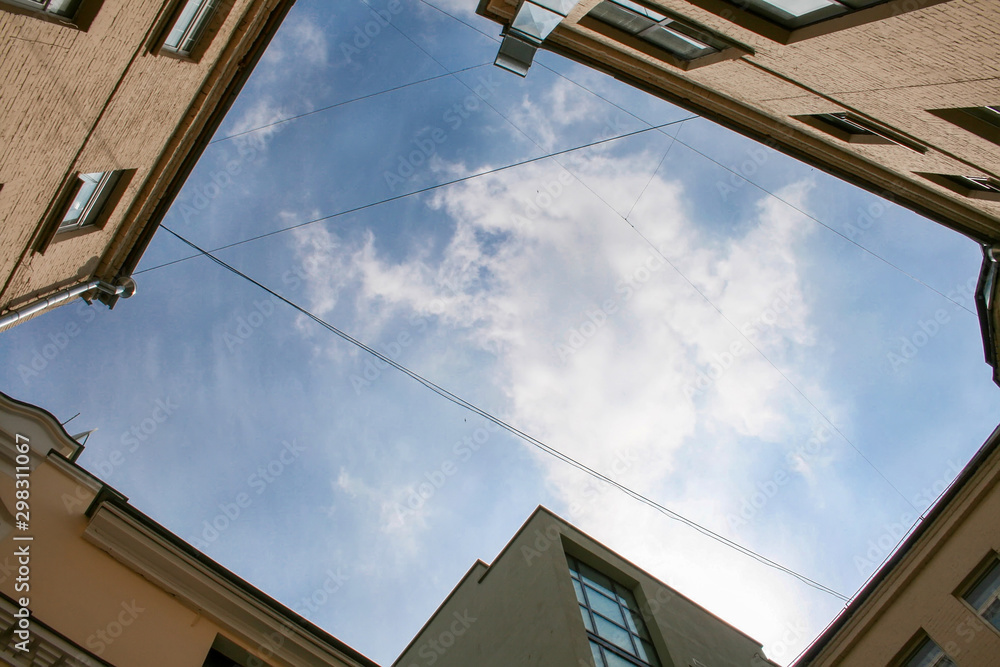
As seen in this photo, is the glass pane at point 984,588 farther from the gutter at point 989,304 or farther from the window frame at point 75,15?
the window frame at point 75,15

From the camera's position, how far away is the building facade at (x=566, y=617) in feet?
35.9

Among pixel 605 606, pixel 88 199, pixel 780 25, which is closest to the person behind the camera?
pixel 780 25

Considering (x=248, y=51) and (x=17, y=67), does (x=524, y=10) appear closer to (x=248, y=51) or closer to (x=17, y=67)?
(x=248, y=51)

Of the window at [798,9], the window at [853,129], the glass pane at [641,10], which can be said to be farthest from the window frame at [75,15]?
the window at [853,129]

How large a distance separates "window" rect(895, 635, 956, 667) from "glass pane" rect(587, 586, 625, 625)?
17.4 ft

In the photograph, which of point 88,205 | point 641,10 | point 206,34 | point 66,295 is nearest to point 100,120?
point 88,205

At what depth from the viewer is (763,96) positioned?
9.70m

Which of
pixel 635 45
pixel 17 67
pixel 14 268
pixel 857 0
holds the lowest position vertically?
pixel 14 268

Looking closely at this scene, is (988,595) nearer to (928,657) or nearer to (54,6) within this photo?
(928,657)

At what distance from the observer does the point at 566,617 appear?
10.7 metres

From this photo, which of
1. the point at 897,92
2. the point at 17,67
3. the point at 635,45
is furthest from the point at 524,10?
the point at 17,67

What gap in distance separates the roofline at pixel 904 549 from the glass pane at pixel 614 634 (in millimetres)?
4003

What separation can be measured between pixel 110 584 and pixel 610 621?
980 centimetres

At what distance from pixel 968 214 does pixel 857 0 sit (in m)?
6.19
